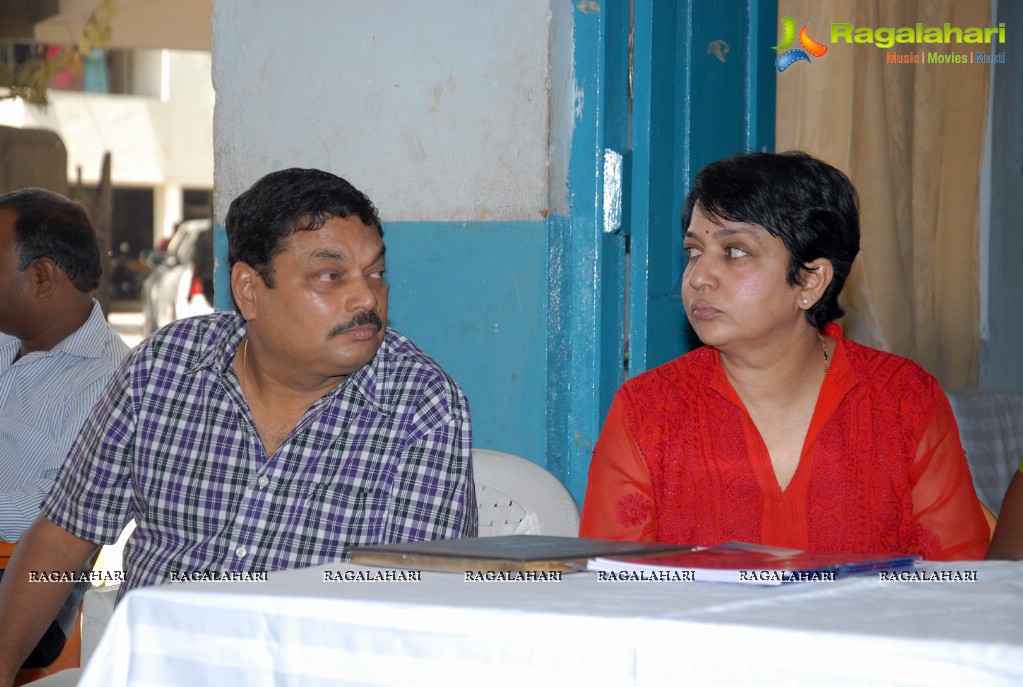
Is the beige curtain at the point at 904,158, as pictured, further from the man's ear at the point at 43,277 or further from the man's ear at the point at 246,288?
the man's ear at the point at 43,277

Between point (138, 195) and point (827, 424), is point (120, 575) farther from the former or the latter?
point (138, 195)

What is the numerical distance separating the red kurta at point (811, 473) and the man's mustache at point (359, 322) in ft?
1.65

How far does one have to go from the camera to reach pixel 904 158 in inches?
148

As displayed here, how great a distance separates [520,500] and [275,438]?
526 millimetres

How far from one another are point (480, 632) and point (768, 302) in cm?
131

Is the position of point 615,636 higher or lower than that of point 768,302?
lower

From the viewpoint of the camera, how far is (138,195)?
732 inches

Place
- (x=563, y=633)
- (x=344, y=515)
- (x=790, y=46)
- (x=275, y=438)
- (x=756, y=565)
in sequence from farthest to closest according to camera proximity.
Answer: (x=790, y=46) → (x=275, y=438) → (x=344, y=515) → (x=756, y=565) → (x=563, y=633)

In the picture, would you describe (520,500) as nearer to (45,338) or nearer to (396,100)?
(396,100)

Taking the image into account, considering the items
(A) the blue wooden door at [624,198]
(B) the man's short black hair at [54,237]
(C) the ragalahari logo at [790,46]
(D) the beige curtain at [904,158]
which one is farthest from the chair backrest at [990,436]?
(B) the man's short black hair at [54,237]

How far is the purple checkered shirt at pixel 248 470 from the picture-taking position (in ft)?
6.68

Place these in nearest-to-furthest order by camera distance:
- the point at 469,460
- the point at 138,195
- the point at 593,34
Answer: the point at 469,460 < the point at 593,34 < the point at 138,195

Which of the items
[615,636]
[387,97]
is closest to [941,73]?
[387,97]

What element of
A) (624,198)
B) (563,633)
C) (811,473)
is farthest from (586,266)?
(563,633)
